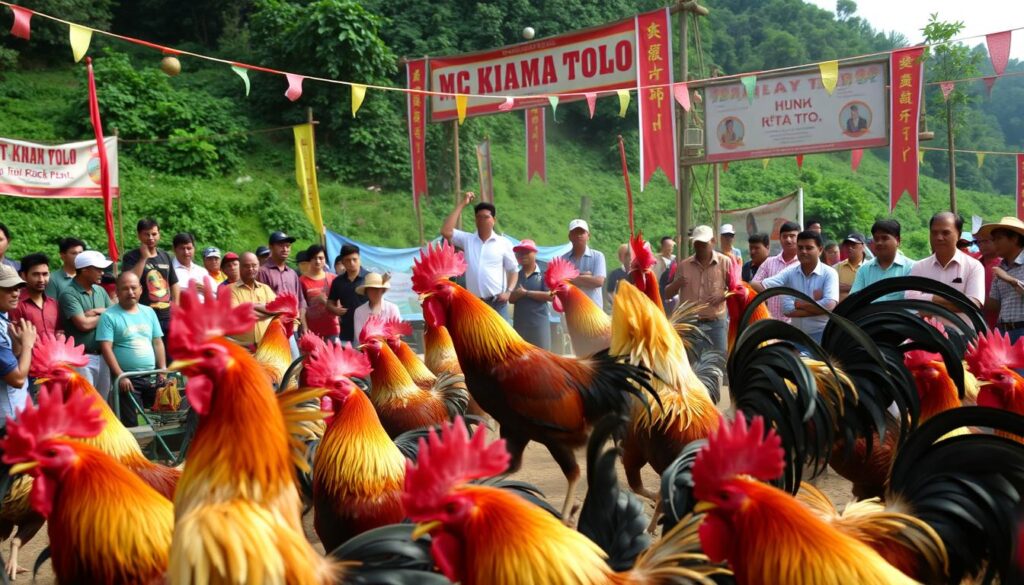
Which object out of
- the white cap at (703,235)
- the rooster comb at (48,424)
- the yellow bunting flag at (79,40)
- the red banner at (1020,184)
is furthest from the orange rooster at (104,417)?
the red banner at (1020,184)

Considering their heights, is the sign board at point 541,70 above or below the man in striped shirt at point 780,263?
above

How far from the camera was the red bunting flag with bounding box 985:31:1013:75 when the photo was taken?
888cm

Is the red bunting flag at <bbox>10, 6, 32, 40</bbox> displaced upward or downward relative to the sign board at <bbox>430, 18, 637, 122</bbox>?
downward

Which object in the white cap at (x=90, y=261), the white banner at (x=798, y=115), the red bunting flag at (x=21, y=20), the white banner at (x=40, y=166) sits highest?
the red bunting flag at (x=21, y=20)

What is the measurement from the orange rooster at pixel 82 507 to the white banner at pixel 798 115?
10358 millimetres

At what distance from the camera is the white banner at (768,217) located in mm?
15711

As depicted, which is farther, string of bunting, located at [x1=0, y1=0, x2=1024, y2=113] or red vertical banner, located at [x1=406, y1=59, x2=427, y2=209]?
red vertical banner, located at [x1=406, y1=59, x2=427, y2=209]

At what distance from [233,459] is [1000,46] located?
9.45 m

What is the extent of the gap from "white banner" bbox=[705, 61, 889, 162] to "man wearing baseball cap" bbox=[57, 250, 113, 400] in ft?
28.2

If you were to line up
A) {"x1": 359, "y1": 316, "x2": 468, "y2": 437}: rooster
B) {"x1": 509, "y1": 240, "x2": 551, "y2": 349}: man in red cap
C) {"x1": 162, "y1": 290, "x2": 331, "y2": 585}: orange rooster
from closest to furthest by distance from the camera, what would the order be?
{"x1": 162, "y1": 290, "x2": 331, "y2": 585}: orange rooster, {"x1": 359, "y1": 316, "x2": 468, "y2": 437}: rooster, {"x1": 509, "y1": 240, "x2": 551, "y2": 349}: man in red cap

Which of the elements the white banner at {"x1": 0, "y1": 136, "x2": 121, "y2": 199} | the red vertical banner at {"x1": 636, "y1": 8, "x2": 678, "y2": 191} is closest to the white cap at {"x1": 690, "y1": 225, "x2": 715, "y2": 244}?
the red vertical banner at {"x1": 636, "y1": 8, "x2": 678, "y2": 191}

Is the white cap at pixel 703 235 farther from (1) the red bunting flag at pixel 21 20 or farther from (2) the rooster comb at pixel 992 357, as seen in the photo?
(1) the red bunting flag at pixel 21 20

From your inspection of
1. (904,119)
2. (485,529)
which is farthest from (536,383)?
(904,119)

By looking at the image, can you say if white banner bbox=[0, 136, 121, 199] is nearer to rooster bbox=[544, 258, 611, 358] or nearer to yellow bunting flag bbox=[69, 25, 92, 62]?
yellow bunting flag bbox=[69, 25, 92, 62]
